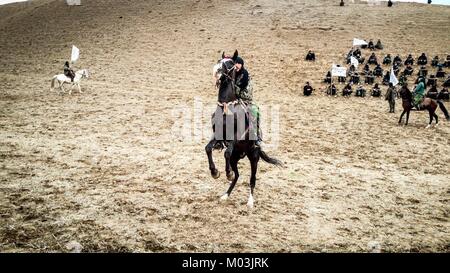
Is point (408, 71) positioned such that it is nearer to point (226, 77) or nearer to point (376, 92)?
point (376, 92)

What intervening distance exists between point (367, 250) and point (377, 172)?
4.87 meters

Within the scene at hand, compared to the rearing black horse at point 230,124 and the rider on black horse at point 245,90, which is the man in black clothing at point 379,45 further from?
the rearing black horse at point 230,124

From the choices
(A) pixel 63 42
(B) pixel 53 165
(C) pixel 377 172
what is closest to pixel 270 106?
(C) pixel 377 172

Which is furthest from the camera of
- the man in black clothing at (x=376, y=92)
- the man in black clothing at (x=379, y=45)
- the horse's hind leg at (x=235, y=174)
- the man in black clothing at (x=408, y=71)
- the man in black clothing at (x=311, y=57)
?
the man in black clothing at (x=379, y=45)

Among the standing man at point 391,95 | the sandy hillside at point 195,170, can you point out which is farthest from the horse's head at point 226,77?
the standing man at point 391,95

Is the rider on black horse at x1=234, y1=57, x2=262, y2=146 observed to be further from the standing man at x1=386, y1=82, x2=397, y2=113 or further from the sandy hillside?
the standing man at x1=386, y1=82, x2=397, y2=113

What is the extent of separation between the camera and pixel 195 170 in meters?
10.1

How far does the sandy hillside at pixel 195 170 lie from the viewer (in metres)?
6.56

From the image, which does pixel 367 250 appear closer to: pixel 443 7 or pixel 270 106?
pixel 270 106

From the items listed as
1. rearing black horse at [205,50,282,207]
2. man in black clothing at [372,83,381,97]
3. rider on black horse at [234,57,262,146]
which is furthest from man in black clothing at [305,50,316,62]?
rearing black horse at [205,50,282,207]

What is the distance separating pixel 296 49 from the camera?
35.6 m

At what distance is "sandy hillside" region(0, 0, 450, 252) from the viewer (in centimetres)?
656

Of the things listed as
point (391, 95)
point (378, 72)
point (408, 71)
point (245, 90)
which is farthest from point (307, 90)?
point (245, 90)

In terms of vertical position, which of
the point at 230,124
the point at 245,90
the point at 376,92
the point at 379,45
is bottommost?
the point at 230,124
